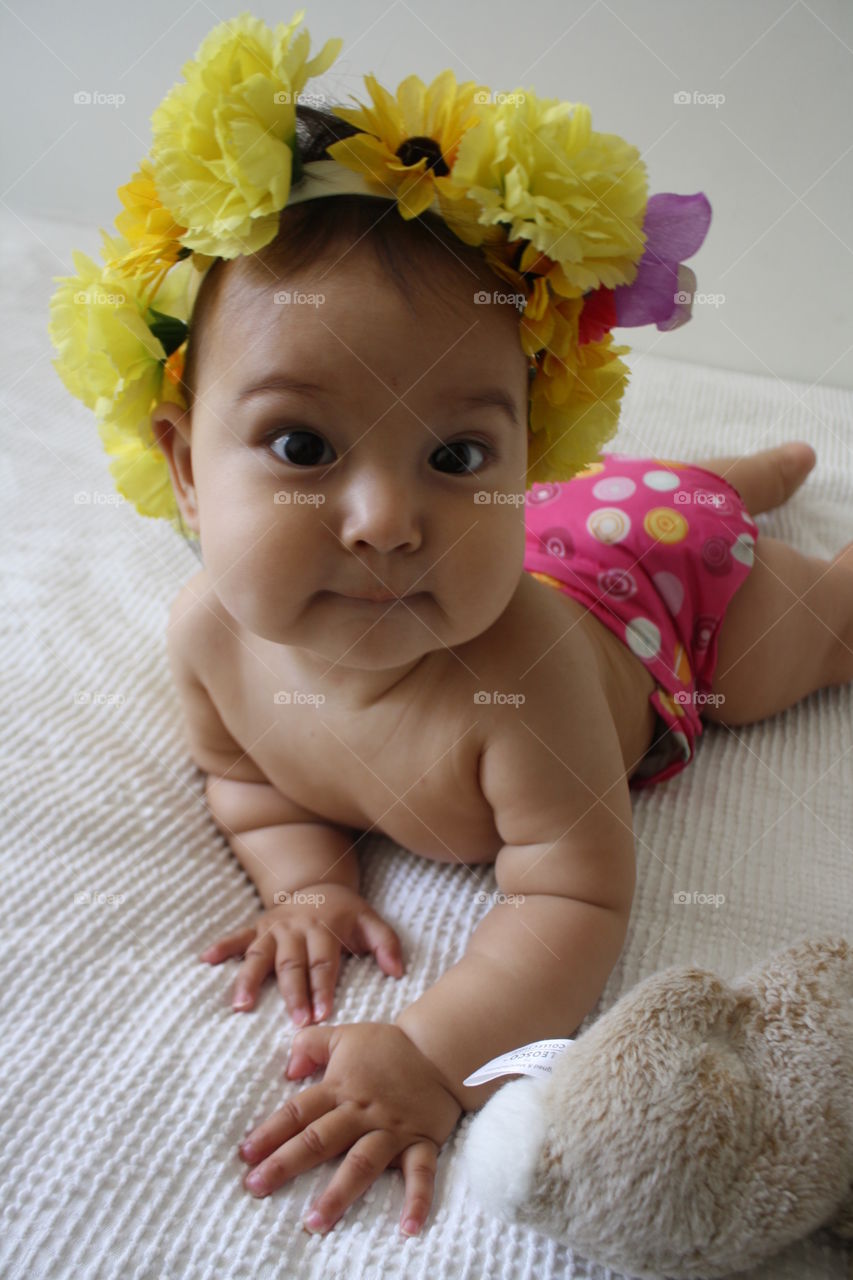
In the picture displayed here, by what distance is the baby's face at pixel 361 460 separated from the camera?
63 centimetres

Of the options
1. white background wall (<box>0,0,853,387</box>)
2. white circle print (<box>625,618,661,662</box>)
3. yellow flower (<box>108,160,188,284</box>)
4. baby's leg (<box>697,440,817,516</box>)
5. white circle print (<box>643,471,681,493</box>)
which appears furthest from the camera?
white background wall (<box>0,0,853,387</box>)

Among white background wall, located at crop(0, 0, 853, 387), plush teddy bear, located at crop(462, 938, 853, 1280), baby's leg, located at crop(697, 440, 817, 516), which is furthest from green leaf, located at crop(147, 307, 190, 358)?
white background wall, located at crop(0, 0, 853, 387)

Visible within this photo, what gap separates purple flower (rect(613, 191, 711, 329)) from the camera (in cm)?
68

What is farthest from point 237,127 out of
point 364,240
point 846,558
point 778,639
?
point 846,558

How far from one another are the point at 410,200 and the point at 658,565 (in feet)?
1.50

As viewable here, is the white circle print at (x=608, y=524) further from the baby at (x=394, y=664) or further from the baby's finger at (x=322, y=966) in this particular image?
the baby's finger at (x=322, y=966)

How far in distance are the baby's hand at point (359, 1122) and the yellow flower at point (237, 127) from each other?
0.51 meters

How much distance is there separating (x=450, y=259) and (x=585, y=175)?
0.32 feet

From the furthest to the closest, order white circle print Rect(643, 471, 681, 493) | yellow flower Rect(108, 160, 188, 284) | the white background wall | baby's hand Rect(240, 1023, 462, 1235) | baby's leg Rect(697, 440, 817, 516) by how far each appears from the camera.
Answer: the white background wall
baby's leg Rect(697, 440, 817, 516)
white circle print Rect(643, 471, 681, 493)
yellow flower Rect(108, 160, 188, 284)
baby's hand Rect(240, 1023, 462, 1235)

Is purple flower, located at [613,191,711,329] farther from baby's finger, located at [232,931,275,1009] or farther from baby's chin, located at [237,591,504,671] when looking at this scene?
baby's finger, located at [232,931,275,1009]

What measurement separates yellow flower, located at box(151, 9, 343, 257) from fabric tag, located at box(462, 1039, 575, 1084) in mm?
510

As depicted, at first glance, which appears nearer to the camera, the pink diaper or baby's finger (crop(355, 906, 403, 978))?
baby's finger (crop(355, 906, 403, 978))

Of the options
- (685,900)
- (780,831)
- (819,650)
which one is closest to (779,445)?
(819,650)

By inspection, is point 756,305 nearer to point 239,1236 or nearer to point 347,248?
point 347,248
